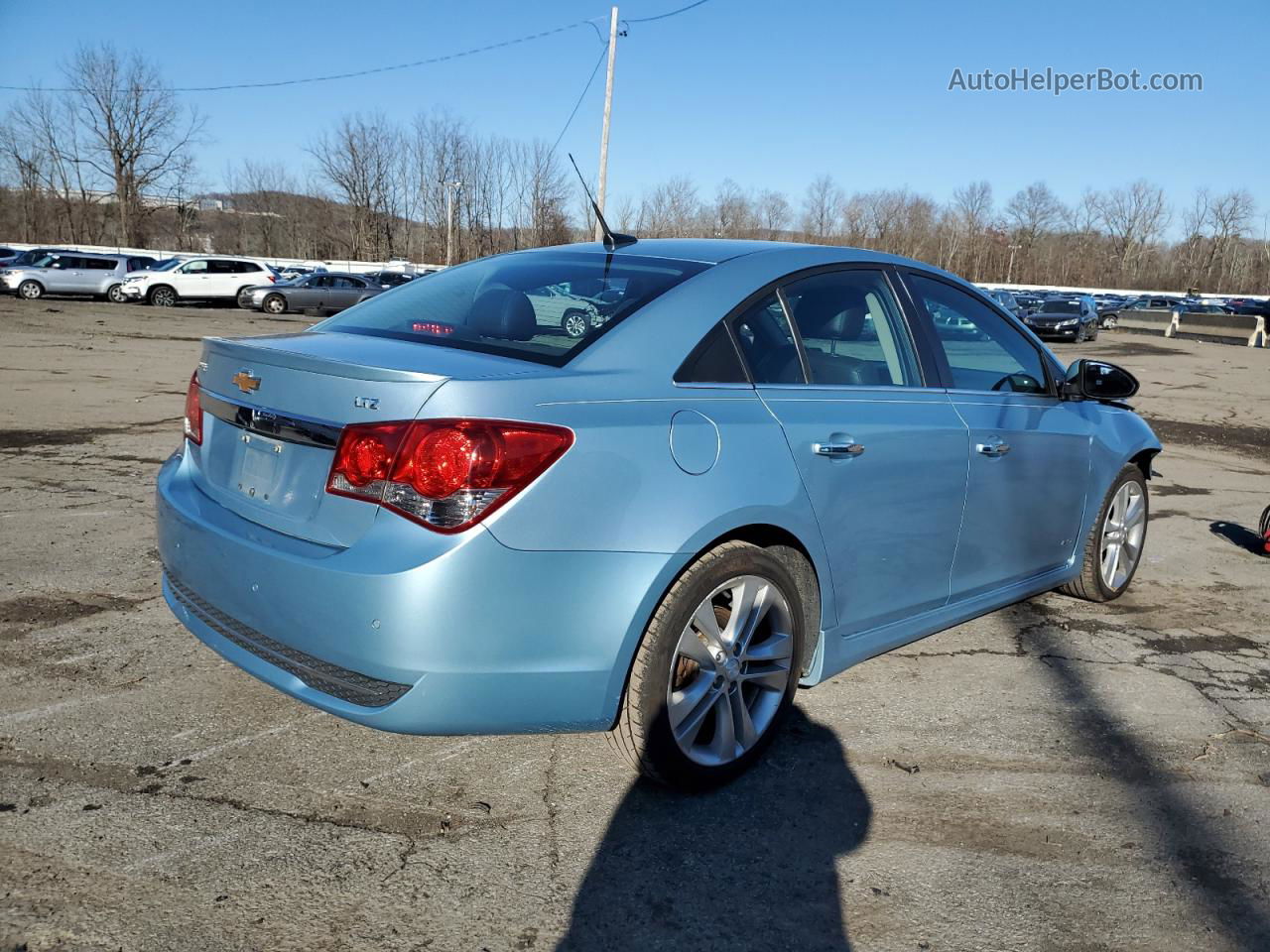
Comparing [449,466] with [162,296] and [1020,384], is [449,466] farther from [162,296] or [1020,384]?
[162,296]

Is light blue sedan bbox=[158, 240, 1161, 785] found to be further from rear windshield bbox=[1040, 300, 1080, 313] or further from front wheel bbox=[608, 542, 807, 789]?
rear windshield bbox=[1040, 300, 1080, 313]

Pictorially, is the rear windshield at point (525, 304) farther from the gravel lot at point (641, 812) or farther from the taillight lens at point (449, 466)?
the gravel lot at point (641, 812)

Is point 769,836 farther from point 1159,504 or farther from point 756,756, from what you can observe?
point 1159,504

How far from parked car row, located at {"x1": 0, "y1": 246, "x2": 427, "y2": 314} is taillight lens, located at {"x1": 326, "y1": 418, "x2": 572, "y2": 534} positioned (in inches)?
1220

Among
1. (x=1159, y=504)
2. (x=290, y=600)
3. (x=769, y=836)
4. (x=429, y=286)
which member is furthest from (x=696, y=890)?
(x=1159, y=504)

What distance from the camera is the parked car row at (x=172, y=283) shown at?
32.3m

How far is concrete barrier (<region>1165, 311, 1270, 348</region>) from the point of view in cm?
4597

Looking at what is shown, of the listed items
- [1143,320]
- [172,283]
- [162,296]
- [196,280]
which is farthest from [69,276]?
[1143,320]

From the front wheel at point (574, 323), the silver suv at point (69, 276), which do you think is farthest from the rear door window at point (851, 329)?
the silver suv at point (69, 276)

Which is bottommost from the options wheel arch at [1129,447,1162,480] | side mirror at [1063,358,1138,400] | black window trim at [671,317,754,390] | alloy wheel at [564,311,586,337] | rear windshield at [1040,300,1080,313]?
wheel arch at [1129,447,1162,480]

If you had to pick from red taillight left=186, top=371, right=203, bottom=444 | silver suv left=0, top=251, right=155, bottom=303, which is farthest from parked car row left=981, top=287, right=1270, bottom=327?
red taillight left=186, top=371, right=203, bottom=444

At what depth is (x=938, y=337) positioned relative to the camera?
152 inches

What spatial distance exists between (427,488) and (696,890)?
3.95 ft

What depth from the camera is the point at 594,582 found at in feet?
8.50
